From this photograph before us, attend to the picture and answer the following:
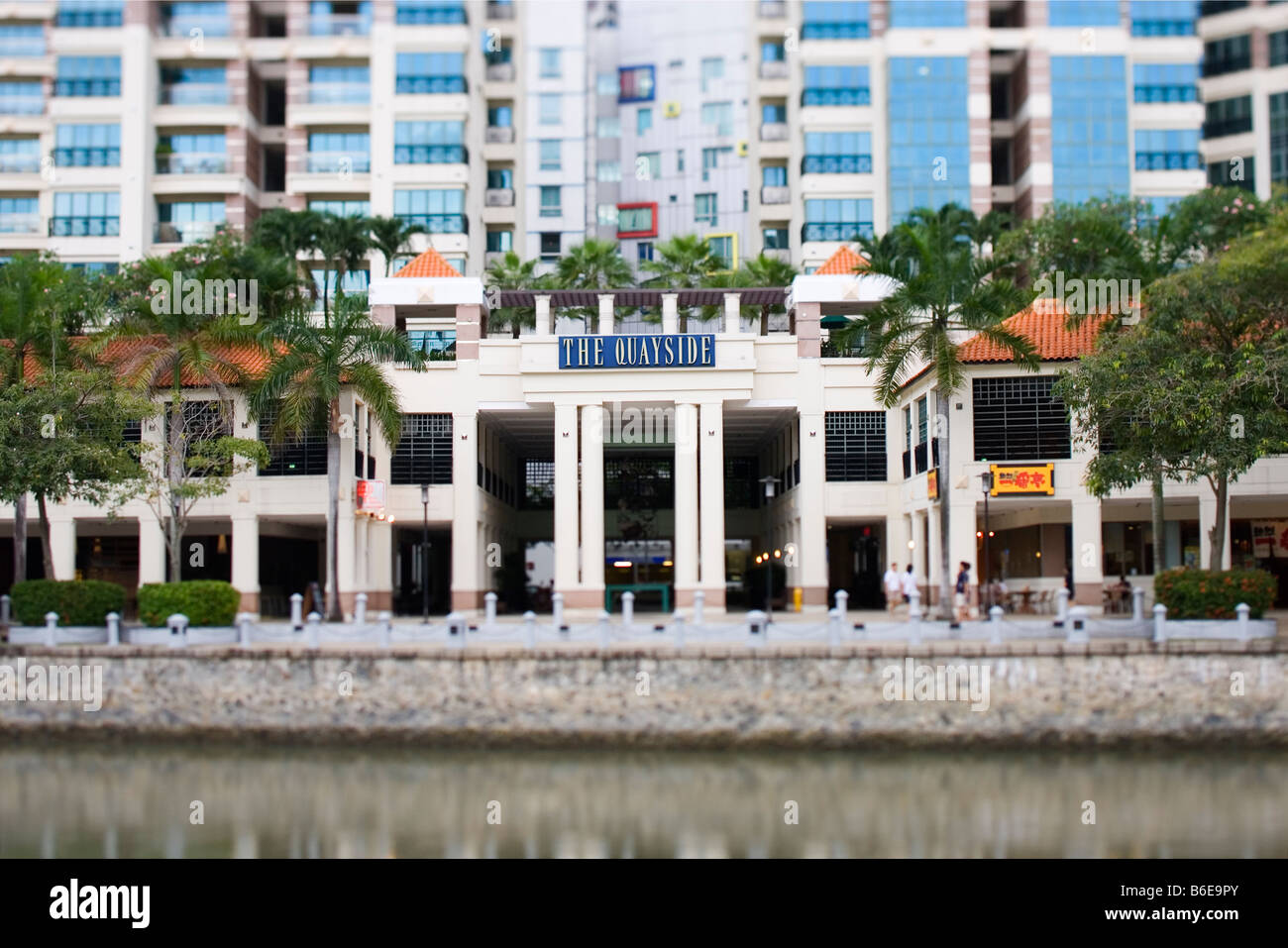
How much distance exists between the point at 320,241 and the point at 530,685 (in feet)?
95.8

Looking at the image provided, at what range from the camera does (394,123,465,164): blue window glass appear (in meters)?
68.8

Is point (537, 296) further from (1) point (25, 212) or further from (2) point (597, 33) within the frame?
(2) point (597, 33)

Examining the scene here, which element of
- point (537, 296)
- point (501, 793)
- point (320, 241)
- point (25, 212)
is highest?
point (25, 212)

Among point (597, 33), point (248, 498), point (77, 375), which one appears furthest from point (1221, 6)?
point (77, 375)

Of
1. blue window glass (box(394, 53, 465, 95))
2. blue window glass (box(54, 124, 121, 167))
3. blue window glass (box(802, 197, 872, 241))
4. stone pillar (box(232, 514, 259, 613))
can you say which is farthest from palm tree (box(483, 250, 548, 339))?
blue window glass (box(54, 124, 121, 167))

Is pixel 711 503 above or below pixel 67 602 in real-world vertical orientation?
above

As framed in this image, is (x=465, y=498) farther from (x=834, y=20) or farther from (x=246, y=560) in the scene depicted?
(x=834, y=20)

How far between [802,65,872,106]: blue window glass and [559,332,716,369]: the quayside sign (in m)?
30.4

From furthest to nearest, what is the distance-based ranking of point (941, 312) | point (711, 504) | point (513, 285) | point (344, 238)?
point (513, 285)
point (344, 238)
point (711, 504)
point (941, 312)

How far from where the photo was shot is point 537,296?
143 feet

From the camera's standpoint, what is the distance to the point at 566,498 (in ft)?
141

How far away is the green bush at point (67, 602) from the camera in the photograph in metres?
32.9

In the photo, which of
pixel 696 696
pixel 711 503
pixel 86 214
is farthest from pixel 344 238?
pixel 696 696

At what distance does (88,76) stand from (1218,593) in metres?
59.8
